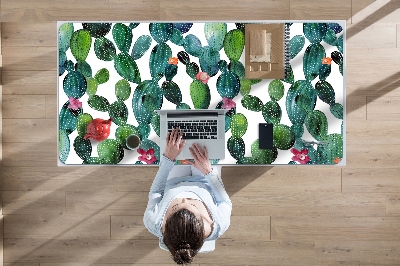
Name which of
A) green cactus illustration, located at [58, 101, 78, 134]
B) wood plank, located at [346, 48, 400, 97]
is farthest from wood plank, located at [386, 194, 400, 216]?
green cactus illustration, located at [58, 101, 78, 134]

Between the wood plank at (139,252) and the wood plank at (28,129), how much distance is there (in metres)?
0.60

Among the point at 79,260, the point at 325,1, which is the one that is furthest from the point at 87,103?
the point at 325,1

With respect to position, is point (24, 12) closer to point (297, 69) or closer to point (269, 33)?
point (269, 33)

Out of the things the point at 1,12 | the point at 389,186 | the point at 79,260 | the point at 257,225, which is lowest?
the point at 79,260

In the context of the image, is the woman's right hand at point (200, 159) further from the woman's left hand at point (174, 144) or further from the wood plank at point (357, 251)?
the wood plank at point (357, 251)

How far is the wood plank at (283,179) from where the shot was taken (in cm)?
249

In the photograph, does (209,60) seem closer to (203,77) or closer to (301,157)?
(203,77)

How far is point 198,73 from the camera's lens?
83.8 inches

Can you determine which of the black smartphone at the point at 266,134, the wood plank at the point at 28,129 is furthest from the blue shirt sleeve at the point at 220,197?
the wood plank at the point at 28,129

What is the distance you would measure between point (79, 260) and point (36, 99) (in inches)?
38.0

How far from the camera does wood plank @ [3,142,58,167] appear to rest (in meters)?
2.50

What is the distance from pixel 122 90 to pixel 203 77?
15.9 inches

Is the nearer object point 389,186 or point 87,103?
point 87,103

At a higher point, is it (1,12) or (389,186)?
(1,12)
